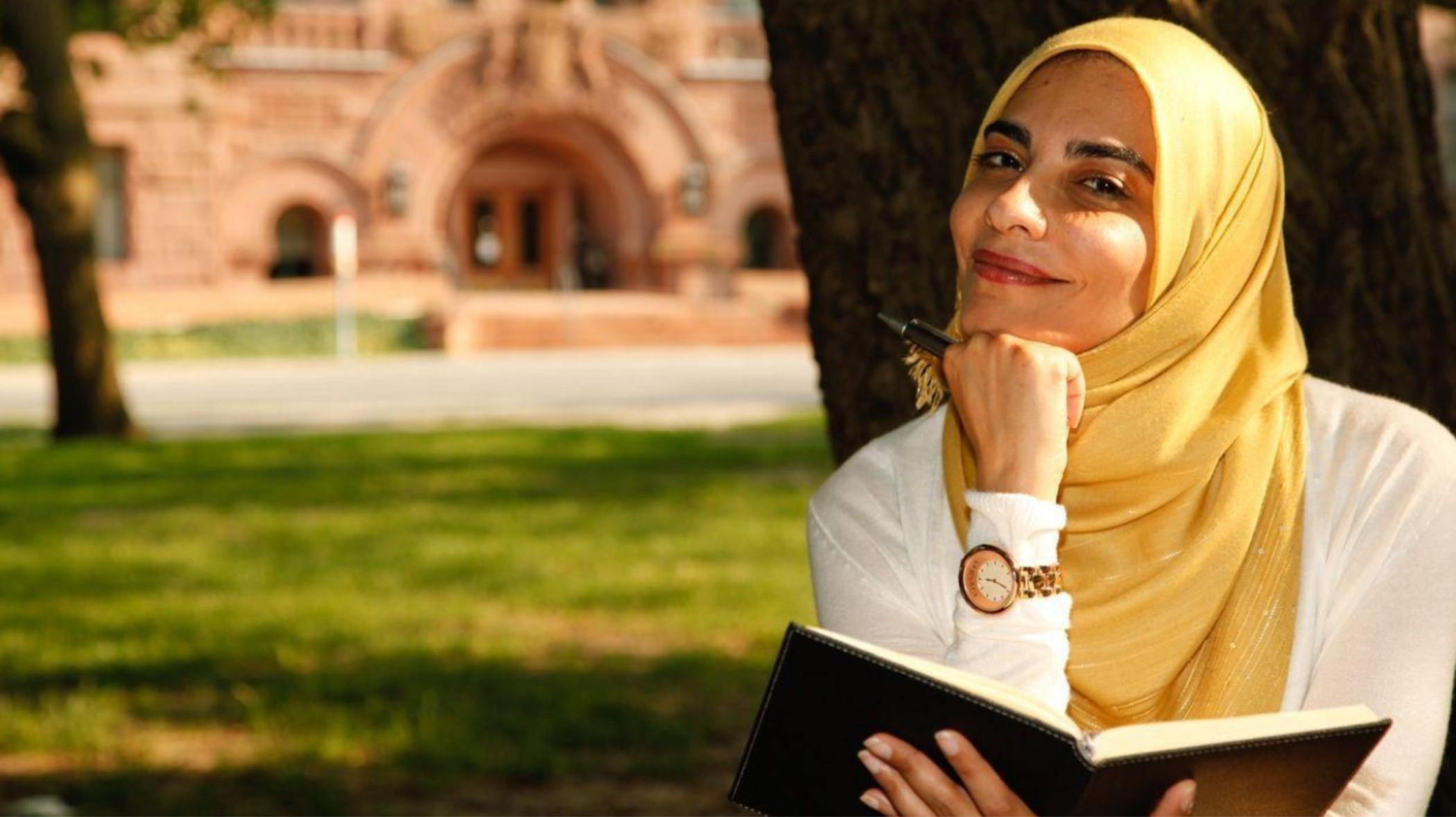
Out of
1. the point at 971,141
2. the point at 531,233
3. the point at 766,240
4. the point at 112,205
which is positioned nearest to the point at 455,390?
the point at 112,205

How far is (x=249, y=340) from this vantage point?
29453mm

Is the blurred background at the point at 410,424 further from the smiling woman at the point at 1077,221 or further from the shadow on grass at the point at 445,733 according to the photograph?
the smiling woman at the point at 1077,221

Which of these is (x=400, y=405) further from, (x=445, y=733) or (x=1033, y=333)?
(x=1033, y=333)

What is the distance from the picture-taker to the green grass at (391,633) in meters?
5.04

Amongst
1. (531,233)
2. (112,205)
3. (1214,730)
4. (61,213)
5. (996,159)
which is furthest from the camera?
(531,233)

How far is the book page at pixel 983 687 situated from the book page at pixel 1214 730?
3 cm

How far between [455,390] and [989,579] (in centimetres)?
1988

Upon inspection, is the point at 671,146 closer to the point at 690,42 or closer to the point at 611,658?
the point at 690,42

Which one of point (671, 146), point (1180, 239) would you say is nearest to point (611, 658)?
point (1180, 239)

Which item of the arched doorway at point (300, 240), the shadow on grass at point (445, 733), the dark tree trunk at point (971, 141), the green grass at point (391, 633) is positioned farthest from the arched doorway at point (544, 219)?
the dark tree trunk at point (971, 141)

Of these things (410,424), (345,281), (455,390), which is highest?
(345,281)

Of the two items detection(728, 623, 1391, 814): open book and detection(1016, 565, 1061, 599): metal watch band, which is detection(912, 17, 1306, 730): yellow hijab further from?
detection(728, 623, 1391, 814): open book

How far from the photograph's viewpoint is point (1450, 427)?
3.45 m

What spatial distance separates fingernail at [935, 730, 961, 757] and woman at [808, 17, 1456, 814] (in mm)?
163
